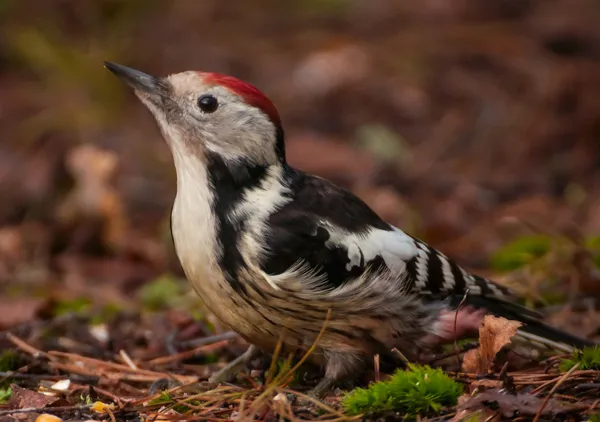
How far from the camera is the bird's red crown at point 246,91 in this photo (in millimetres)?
3875

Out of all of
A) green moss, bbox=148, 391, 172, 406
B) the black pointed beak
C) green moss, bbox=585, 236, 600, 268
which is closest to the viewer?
green moss, bbox=148, 391, 172, 406

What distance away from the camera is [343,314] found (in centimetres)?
368

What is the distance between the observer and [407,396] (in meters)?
Answer: 3.22

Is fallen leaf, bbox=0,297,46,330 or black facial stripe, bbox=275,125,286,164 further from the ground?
black facial stripe, bbox=275,125,286,164

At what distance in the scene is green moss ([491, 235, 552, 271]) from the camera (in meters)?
5.50

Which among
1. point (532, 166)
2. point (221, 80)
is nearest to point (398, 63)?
point (532, 166)

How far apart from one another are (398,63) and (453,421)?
315 inches

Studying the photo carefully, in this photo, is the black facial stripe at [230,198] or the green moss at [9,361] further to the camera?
the green moss at [9,361]

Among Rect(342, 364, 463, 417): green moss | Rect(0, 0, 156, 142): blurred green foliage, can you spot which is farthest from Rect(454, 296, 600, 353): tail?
Rect(0, 0, 156, 142): blurred green foliage

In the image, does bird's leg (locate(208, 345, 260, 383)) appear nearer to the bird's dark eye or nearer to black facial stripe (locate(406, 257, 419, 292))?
black facial stripe (locate(406, 257, 419, 292))

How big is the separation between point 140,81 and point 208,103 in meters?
0.30

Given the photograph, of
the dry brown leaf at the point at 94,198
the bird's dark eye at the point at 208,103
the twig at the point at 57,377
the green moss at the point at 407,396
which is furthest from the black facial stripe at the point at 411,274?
the dry brown leaf at the point at 94,198

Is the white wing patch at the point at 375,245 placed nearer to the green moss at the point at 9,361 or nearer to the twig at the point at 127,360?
the twig at the point at 127,360

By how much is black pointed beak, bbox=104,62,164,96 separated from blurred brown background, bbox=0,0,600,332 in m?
1.81
